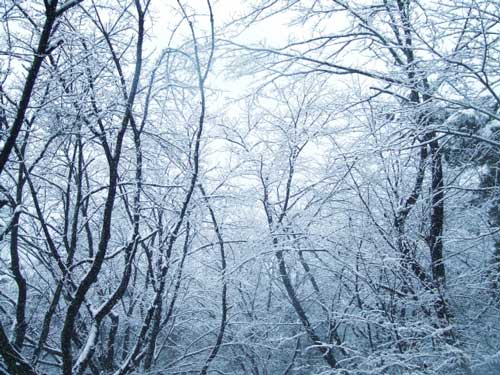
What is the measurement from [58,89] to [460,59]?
14.3ft

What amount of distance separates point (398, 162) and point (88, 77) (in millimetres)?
3866

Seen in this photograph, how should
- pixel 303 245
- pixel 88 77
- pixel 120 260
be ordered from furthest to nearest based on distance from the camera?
pixel 120 260 → pixel 303 245 → pixel 88 77

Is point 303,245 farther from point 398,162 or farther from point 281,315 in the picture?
point 281,315

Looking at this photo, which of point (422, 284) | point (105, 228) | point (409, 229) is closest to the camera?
point (105, 228)

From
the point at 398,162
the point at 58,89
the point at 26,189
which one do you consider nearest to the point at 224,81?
the point at 58,89

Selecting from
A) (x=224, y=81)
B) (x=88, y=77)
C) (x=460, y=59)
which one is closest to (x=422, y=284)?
(x=460, y=59)

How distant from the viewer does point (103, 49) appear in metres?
4.55

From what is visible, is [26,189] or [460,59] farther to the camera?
[26,189]

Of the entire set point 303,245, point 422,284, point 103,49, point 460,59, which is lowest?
point 422,284

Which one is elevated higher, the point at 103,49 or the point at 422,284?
the point at 103,49

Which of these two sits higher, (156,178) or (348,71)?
(348,71)

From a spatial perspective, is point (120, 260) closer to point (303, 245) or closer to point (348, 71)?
point (303, 245)

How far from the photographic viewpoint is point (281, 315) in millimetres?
11516

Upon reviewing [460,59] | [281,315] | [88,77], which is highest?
[88,77]
